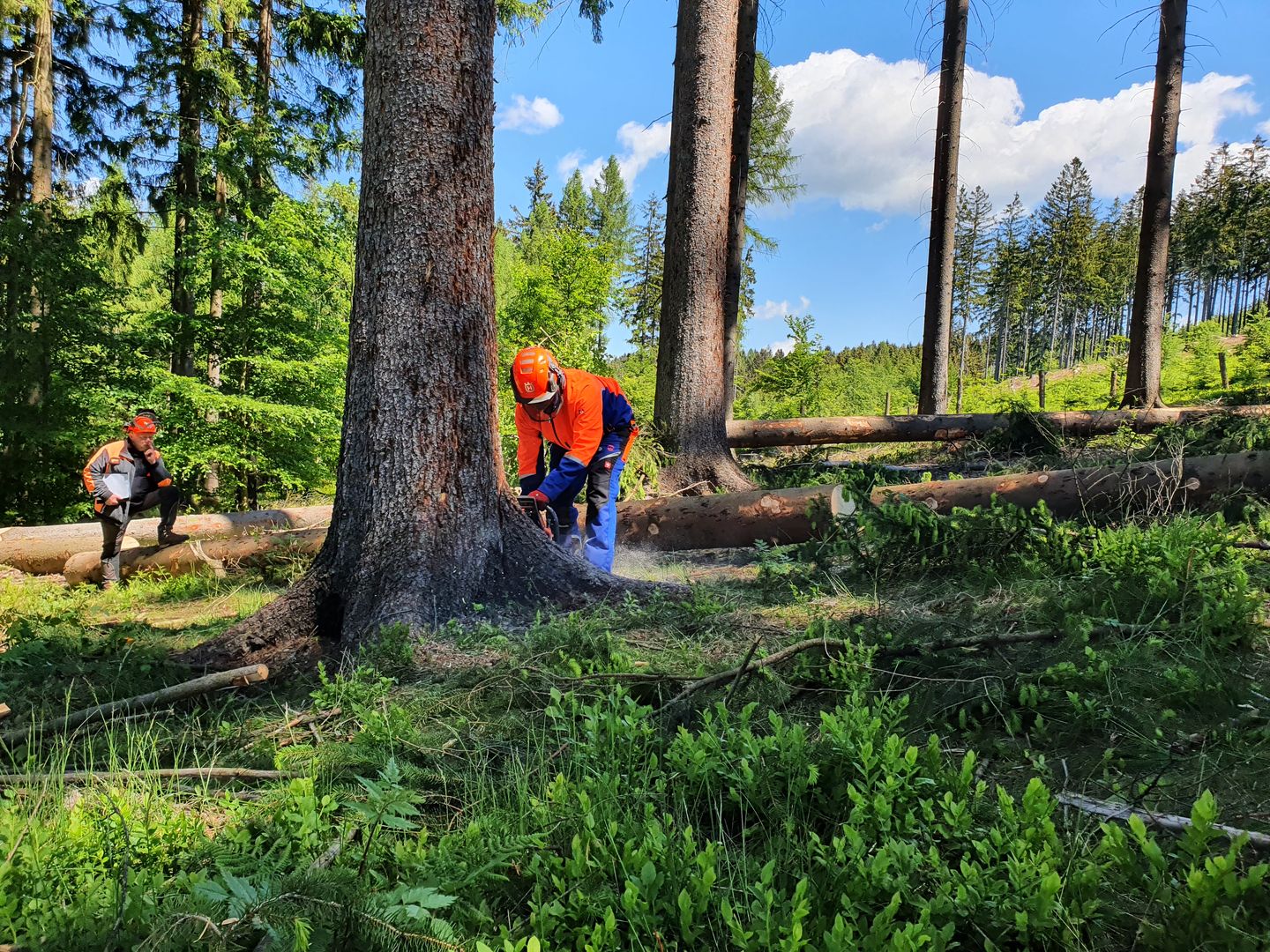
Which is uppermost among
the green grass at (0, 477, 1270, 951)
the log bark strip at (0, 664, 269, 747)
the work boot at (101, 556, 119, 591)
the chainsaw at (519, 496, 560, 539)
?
the chainsaw at (519, 496, 560, 539)

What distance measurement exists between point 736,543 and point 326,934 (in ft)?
17.3

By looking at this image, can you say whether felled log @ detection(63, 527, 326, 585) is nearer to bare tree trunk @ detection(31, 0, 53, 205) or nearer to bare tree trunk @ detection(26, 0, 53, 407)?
bare tree trunk @ detection(26, 0, 53, 407)

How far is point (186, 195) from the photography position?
46.9 feet

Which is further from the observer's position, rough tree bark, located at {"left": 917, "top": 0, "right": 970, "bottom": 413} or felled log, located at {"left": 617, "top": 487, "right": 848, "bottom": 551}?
rough tree bark, located at {"left": 917, "top": 0, "right": 970, "bottom": 413}

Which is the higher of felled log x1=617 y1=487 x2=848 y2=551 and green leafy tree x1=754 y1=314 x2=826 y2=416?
green leafy tree x1=754 y1=314 x2=826 y2=416

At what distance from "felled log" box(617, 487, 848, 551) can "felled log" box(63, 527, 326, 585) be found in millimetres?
3427

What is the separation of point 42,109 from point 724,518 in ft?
51.5

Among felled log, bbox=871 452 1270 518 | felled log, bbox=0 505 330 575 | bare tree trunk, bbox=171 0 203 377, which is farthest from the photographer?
bare tree trunk, bbox=171 0 203 377

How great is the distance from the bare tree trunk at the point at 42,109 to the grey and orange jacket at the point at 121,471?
864cm

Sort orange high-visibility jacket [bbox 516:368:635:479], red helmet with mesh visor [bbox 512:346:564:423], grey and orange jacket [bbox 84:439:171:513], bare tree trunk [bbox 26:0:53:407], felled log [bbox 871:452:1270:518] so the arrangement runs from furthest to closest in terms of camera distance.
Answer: bare tree trunk [bbox 26:0:53:407] → grey and orange jacket [bbox 84:439:171:513] → orange high-visibility jacket [bbox 516:368:635:479] → red helmet with mesh visor [bbox 512:346:564:423] → felled log [bbox 871:452:1270:518]

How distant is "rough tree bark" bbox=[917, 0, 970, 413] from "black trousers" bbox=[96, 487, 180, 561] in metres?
12.2

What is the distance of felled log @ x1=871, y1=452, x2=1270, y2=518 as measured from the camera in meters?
4.93

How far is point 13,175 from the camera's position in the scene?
15008mm

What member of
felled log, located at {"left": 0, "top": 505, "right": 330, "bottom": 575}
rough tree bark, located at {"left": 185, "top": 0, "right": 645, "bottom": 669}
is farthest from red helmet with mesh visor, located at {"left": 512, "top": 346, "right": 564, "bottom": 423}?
felled log, located at {"left": 0, "top": 505, "right": 330, "bottom": 575}
